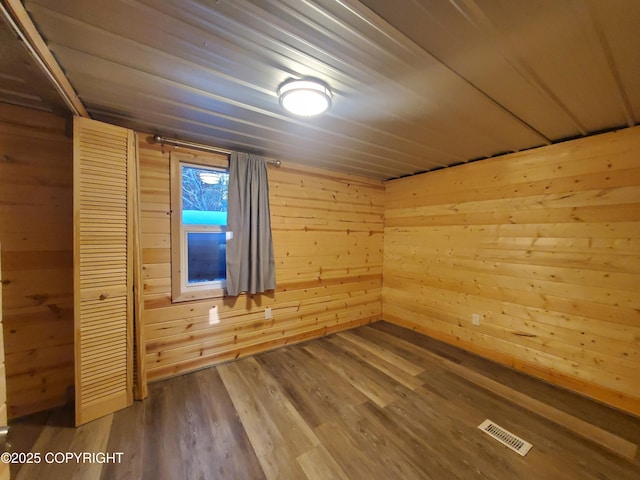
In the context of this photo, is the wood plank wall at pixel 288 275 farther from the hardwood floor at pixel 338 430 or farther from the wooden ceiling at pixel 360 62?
the wooden ceiling at pixel 360 62

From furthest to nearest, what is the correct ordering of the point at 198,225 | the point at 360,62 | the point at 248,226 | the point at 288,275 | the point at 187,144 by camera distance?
the point at 288,275, the point at 248,226, the point at 198,225, the point at 187,144, the point at 360,62

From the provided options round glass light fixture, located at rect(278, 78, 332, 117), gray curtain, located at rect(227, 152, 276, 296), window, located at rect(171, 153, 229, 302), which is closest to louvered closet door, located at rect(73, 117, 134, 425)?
window, located at rect(171, 153, 229, 302)

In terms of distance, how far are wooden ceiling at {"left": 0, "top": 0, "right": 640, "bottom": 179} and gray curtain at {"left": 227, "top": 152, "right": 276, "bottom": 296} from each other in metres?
0.53

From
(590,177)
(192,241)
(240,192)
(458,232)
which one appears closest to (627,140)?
(590,177)

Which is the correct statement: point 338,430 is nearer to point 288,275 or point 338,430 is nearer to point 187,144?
point 288,275

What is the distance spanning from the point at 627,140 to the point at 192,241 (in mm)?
3786

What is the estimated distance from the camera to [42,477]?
1.42 m

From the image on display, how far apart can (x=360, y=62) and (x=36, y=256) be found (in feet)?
8.27

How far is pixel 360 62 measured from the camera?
4.27ft

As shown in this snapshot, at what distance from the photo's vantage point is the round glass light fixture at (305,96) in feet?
4.79

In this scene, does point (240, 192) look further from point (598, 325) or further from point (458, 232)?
point (598, 325)

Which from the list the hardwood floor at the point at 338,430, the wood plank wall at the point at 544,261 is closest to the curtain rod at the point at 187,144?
the hardwood floor at the point at 338,430

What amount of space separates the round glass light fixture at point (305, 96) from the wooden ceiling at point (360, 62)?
0.18 feet

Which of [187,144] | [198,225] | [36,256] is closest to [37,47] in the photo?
[187,144]
